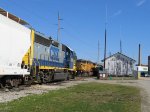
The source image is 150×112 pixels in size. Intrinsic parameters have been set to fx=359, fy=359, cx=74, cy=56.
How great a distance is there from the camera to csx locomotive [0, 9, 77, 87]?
19922 mm

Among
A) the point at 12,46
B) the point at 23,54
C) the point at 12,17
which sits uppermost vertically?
the point at 12,17

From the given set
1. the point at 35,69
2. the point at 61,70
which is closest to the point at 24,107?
the point at 35,69

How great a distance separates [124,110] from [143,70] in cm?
10666

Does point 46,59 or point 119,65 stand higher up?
point 119,65

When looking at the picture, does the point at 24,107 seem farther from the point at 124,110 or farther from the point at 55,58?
the point at 55,58

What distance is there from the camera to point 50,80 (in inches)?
1323

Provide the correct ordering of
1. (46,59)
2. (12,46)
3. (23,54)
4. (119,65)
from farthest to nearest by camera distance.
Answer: (119,65) → (46,59) → (23,54) → (12,46)

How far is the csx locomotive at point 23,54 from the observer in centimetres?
1992

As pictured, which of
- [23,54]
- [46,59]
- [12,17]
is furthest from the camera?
[46,59]

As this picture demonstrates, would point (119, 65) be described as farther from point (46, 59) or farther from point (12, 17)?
point (12, 17)

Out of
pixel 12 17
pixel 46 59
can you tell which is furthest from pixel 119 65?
pixel 12 17

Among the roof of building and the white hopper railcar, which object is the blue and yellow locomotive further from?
the roof of building

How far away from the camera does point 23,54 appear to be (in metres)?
23.4

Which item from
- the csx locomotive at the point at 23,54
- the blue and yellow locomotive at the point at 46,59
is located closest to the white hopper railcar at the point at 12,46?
the csx locomotive at the point at 23,54
